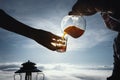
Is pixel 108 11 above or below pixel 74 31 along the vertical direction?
above

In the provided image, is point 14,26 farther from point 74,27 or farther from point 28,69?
point 28,69

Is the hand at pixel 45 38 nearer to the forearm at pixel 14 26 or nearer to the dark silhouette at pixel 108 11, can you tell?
the forearm at pixel 14 26

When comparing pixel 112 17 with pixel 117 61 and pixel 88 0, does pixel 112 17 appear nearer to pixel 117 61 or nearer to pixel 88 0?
pixel 88 0

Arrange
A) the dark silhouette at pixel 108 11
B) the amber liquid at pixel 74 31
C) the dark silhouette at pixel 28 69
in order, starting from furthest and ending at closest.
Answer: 1. the dark silhouette at pixel 28 69
2. the amber liquid at pixel 74 31
3. the dark silhouette at pixel 108 11

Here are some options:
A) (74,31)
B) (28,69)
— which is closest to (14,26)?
(74,31)

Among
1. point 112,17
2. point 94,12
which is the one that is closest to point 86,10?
point 94,12

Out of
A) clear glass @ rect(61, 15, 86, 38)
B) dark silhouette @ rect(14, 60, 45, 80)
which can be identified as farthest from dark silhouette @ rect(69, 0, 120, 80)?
dark silhouette @ rect(14, 60, 45, 80)

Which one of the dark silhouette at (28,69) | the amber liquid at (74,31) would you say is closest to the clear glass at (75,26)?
the amber liquid at (74,31)
